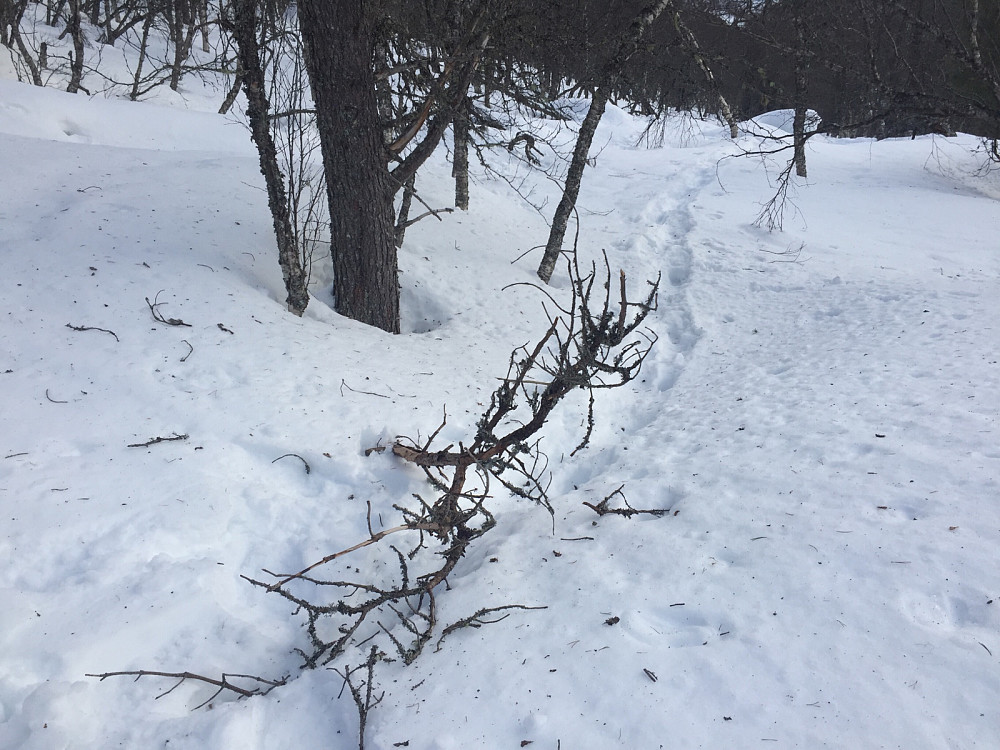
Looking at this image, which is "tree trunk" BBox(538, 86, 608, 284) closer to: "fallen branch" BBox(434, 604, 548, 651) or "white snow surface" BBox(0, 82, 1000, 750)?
"white snow surface" BBox(0, 82, 1000, 750)

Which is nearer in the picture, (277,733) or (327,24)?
(277,733)

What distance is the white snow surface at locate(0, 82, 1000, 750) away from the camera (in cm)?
199

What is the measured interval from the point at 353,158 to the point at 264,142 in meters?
0.64

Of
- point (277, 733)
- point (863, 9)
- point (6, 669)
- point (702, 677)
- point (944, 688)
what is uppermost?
point (863, 9)

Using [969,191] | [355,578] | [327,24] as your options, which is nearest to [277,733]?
[355,578]

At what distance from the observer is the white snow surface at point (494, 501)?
1989mm

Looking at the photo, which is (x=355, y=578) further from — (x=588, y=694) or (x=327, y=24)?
(x=327, y=24)

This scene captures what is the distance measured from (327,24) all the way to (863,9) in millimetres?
4579


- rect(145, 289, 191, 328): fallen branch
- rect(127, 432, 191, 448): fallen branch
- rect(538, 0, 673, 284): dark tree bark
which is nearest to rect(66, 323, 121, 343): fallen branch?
rect(145, 289, 191, 328): fallen branch

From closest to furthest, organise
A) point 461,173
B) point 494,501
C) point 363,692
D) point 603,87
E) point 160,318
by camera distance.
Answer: point 363,692
point 494,501
point 160,318
point 603,87
point 461,173

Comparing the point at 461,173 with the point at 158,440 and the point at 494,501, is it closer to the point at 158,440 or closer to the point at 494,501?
the point at 494,501

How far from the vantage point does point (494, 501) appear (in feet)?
11.2

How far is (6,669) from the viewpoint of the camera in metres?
2.02

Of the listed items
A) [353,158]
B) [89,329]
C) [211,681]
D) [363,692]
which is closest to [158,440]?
[89,329]
